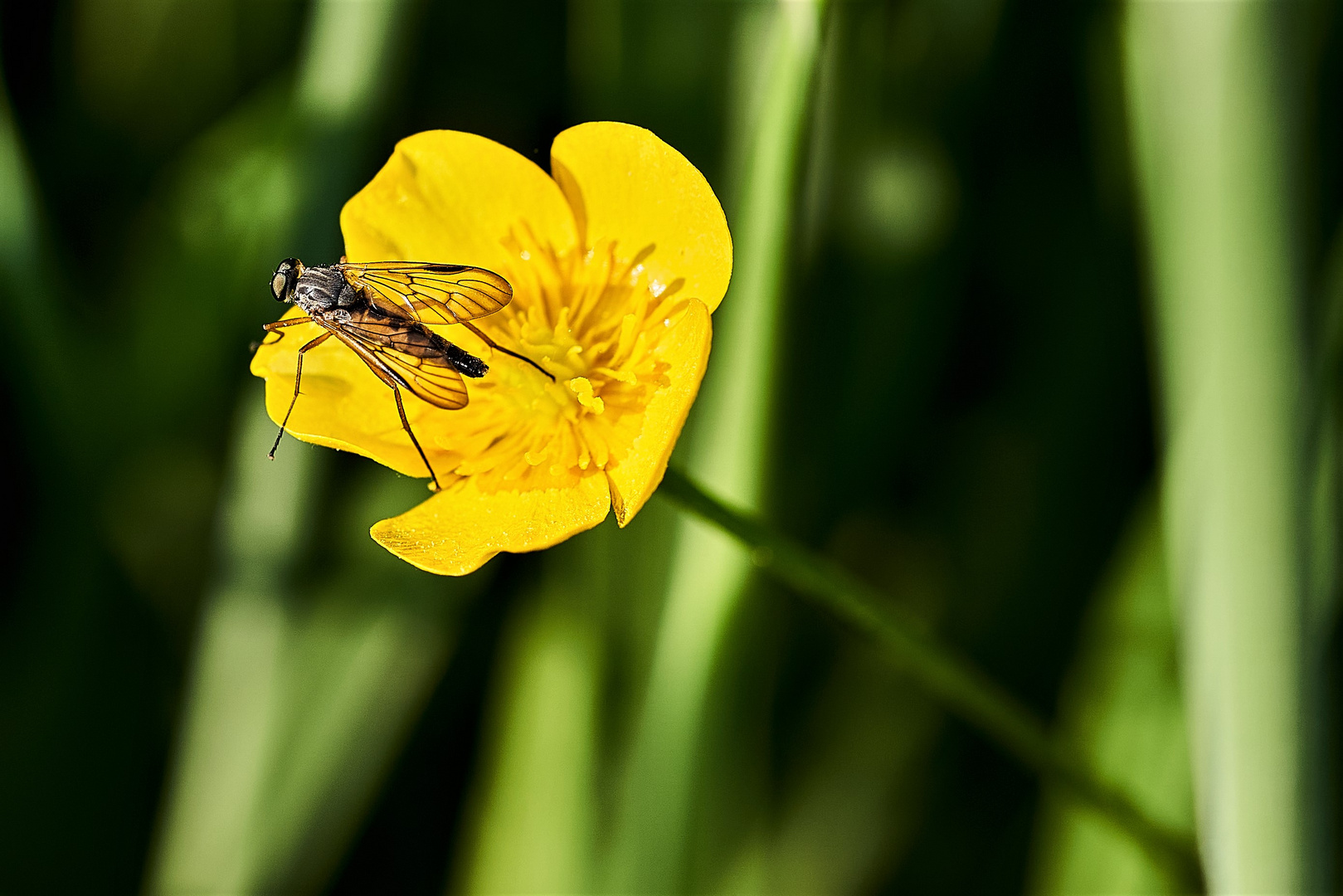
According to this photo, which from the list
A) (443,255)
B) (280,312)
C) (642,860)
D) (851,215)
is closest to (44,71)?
(280,312)

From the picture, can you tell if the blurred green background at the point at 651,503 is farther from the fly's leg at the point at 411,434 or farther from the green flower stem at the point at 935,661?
the fly's leg at the point at 411,434

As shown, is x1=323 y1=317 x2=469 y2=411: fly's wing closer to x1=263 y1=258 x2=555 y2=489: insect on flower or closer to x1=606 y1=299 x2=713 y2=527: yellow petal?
x1=263 y1=258 x2=555 y2=489: insect on flower

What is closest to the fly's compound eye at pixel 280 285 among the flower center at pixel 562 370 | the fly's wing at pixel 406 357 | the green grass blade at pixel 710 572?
the fly's wing at pixel 406 357

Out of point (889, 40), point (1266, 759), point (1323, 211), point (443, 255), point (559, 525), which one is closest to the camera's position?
point (1266, 759)

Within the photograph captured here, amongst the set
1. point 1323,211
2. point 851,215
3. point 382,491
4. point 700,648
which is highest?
point 1323,211

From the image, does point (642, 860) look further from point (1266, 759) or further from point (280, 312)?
point (280, 312)

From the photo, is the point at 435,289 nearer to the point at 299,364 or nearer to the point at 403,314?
the point at 403,314

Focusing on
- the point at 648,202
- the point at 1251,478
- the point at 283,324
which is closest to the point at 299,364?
the point at 283,324
